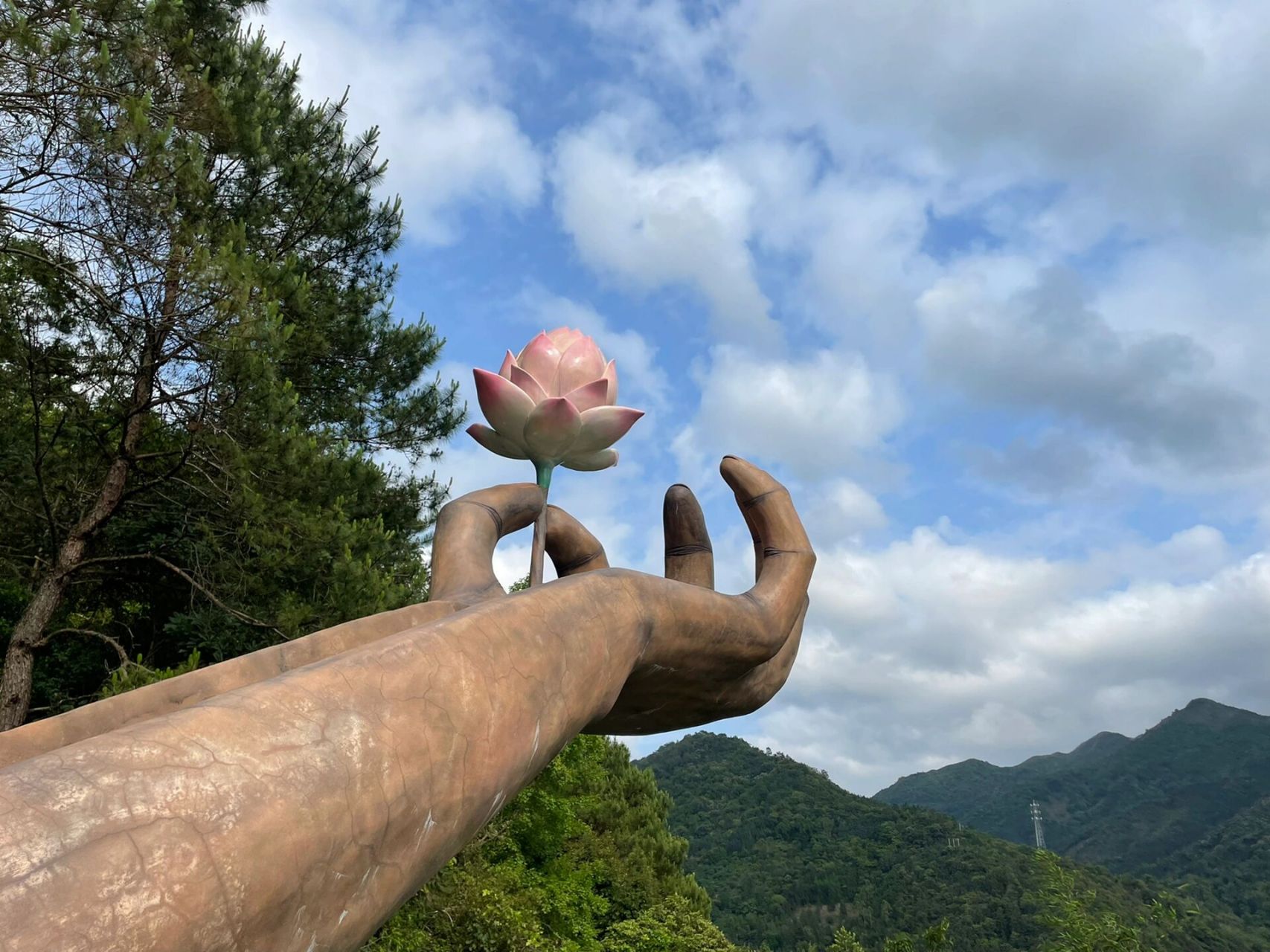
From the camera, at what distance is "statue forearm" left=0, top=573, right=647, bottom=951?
882 mm

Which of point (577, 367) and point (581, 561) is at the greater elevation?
point (577, 367)

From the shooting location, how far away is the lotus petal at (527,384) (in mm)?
2047

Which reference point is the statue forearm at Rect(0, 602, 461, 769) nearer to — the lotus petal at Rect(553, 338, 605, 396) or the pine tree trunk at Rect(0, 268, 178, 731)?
Answer: the lotus petal at Rect(553, 338, 605, 396)

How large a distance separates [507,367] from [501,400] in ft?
0.43

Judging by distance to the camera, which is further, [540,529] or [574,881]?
[574,881]

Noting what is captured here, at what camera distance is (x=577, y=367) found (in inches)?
83.0

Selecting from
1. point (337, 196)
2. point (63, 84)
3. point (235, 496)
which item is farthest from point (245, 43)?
point (235, 496)

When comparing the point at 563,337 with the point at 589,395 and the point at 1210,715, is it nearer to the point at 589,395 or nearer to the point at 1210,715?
the point at 589,395

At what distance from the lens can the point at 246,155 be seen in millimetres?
8398

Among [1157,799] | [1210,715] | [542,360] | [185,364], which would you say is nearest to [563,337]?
[542,360]

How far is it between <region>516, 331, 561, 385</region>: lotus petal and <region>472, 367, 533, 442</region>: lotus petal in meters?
0.08

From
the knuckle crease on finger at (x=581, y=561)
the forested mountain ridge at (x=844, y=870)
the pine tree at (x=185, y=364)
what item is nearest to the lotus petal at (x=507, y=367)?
the knuckle crease on finger at (x=581, y=561)

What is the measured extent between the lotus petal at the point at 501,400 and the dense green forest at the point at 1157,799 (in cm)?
3736

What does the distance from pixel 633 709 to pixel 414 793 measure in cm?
106
